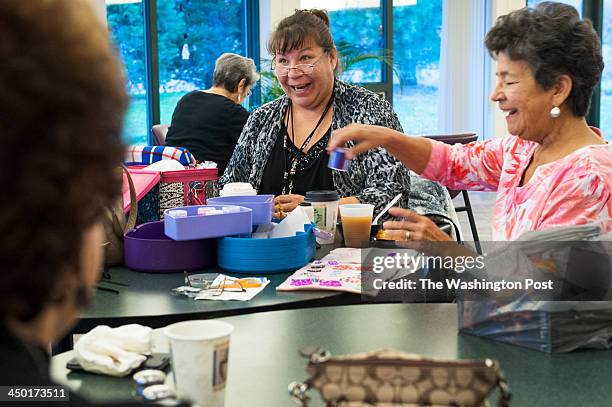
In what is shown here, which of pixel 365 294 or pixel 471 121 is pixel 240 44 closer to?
pixel 471 121

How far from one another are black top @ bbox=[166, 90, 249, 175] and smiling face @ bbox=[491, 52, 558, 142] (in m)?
2.85

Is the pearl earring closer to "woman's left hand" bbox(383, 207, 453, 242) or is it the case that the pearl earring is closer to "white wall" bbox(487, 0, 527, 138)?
"woman's left hand" bbox(383, 207, 453, 242)

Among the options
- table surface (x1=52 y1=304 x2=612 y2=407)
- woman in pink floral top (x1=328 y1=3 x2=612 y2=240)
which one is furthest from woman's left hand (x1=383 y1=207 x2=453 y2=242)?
table surface (x1=52 y1=304 x2=612 y2=407)

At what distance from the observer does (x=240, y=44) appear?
305 inches

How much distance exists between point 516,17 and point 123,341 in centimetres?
121

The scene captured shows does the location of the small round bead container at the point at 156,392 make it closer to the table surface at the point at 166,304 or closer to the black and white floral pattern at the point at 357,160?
the table surface at the point at 166,304

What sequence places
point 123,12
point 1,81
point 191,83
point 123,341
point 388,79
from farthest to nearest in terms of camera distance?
1. point 388,79
2. point 191,83
3. point 123,12
4. point 123,341
5. point 1,81

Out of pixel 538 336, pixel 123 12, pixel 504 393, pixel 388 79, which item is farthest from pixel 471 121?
pixel 504 393

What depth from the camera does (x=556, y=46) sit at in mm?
1901

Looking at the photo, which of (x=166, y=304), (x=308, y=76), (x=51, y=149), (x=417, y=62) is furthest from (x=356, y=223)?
(x=417, y=62)

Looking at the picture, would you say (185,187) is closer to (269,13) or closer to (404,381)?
(404,381)

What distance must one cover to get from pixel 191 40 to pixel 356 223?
5.33m

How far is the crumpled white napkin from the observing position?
1340mm

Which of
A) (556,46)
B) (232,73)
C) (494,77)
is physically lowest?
(556,46)
